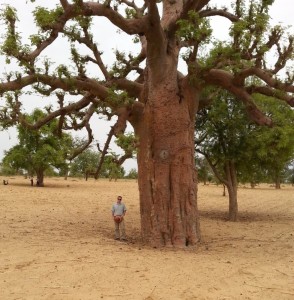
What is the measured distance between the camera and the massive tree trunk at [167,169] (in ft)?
27.9

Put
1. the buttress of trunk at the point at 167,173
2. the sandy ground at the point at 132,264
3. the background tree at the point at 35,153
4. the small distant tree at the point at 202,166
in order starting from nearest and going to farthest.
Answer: the sandy ground at the point at 132,264
the buttress of trunk at the point at 167,173
the small distant tree at the point at 202,166
the background tree at the point at 35,153

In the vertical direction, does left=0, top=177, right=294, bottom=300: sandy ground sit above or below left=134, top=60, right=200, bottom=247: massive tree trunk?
below

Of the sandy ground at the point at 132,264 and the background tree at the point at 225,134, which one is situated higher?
the background tree at the point at 225,134

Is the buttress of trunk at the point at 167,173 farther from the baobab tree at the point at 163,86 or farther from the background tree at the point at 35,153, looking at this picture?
the background tree at the point at 35,153

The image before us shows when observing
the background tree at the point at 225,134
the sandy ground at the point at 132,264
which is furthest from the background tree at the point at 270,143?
the sandy ground at the point at 132,264

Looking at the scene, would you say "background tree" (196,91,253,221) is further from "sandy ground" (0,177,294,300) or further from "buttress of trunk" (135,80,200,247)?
"buttress of trunk" (135,80,200,247)

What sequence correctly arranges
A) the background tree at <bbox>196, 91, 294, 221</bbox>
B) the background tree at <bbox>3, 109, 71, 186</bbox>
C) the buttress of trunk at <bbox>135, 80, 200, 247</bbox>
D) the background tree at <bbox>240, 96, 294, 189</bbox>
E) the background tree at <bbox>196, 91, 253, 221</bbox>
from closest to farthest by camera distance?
the buttress of trunk at <bbox>135, 80, 200, 247</bbox> → the background tree at <bbox>240, 96, 294, 189</bbox> → the background tree at <bbox>196, 91, 294, 221</bbox> → the background tree at <bbox>196, 91, 253, 221</bbox> → the background tree at <bbox>3, 109, 71, 186</bbox>

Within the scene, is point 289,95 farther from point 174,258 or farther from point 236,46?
point 174,258

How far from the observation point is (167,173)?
28.2 feet

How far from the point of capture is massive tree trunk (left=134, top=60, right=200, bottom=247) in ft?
27.9

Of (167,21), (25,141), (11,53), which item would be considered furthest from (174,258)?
(25,141)

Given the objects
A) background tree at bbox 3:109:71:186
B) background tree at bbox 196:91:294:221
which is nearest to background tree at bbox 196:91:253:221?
background tree at bbox 196:91:294:221

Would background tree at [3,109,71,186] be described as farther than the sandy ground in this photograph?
Yes

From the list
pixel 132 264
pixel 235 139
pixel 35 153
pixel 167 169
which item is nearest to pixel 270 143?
pixel 235 139
